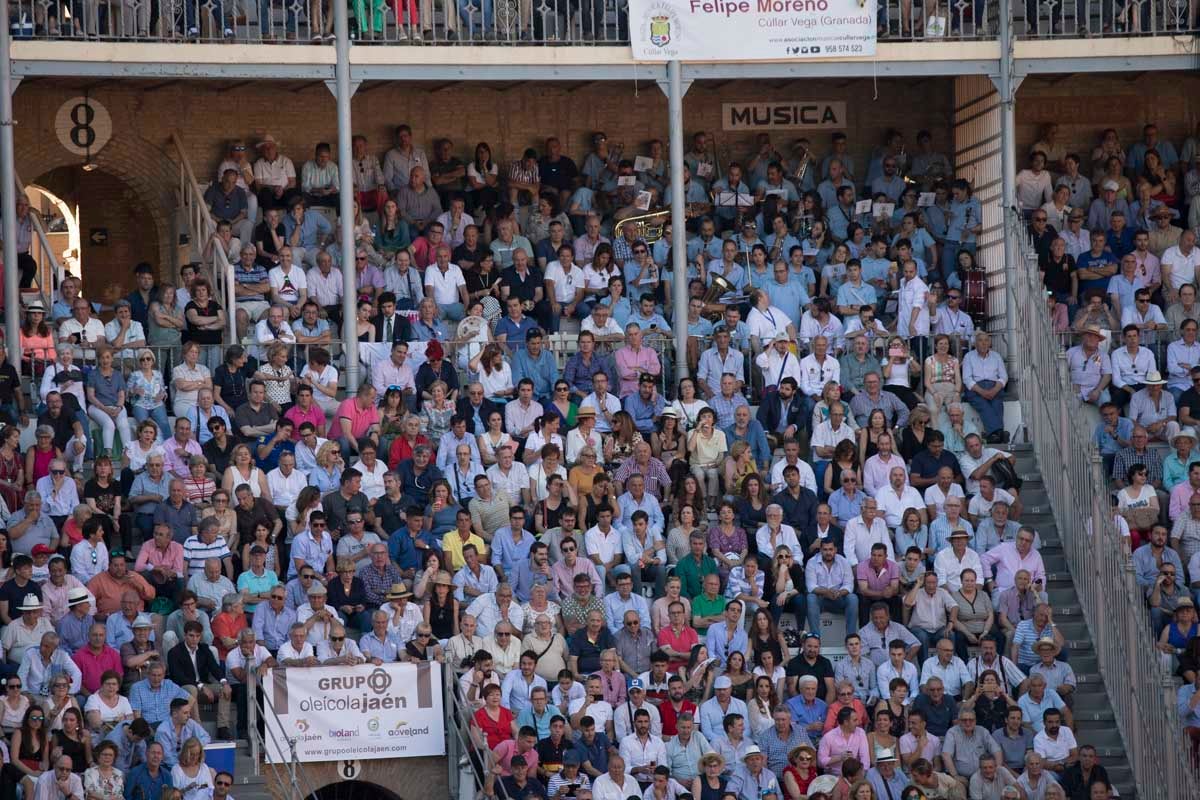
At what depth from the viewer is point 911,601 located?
62.6 ft

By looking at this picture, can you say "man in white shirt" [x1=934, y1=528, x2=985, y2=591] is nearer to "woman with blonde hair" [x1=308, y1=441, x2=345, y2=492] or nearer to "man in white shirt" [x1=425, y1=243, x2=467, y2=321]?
"woman with blonde hair" [x1=308, y1=441, x2=345, y2=492]

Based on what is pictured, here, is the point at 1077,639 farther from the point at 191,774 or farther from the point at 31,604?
the point at 31,604

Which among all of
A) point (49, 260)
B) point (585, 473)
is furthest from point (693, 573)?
point (49, 260)

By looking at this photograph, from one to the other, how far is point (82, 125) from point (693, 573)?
918 centimetres

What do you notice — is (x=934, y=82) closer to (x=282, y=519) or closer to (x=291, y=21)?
(x=291, y=21)

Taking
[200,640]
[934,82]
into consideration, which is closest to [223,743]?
[200,640]

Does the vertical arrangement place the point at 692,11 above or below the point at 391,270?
above

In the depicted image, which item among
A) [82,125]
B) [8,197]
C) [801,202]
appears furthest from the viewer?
[801,202]

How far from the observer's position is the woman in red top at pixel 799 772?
17.5 m

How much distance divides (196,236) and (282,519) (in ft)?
17.0

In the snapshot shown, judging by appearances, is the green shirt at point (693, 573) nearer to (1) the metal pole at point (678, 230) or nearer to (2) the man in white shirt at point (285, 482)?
(1) the metal pole at point (678, 230)

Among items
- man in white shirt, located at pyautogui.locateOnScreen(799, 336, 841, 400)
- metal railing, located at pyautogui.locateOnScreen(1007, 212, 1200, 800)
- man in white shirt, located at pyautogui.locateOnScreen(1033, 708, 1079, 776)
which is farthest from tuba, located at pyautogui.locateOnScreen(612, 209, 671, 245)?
man in white shirt, located at pyautogui.locateOnScreen(1033, 708, 1079, 776)

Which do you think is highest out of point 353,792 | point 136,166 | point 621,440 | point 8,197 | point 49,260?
point 136,166

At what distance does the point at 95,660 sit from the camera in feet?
57.1
